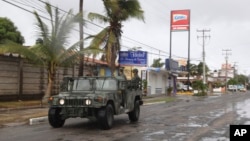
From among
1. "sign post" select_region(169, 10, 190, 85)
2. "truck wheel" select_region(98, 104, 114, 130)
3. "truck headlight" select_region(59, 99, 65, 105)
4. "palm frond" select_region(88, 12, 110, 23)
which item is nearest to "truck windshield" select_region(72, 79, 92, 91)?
"truck headlight" select_region(59, 99, 65, 105)

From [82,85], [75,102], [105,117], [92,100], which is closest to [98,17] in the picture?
[82,85]

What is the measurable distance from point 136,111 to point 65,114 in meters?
4.10

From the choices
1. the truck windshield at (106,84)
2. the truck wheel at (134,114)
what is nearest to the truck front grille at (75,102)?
the truck windshield at (106,84)

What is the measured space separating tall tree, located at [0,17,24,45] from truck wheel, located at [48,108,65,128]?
25.6 meters

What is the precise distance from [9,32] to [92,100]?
27936 millimetres

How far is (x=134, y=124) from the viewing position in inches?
635

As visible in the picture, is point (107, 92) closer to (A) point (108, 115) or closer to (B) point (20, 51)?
(A) point (108, 115)

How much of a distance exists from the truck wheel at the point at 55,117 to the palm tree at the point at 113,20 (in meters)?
15.9

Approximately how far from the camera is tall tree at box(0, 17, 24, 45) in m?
38.8

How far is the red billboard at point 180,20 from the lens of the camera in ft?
217

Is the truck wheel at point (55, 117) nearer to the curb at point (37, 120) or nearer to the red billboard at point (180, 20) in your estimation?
the curb at point (37, 120)

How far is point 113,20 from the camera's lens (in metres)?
31.0

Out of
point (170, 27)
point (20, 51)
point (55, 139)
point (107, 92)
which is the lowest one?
point (55, 139)

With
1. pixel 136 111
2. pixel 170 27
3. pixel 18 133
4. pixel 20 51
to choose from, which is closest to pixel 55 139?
pixel 18 133
